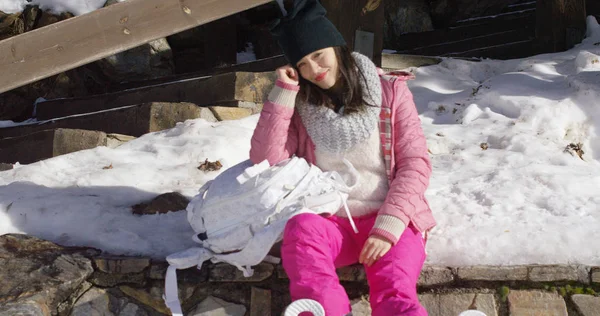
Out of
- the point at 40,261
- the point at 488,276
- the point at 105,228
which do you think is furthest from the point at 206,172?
the point at 488,276

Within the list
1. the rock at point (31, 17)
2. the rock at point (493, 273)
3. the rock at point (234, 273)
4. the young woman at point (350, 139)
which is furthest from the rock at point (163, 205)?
the rock at point (31, 17)

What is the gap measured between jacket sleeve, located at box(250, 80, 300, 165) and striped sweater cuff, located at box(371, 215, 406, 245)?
1.65 feet

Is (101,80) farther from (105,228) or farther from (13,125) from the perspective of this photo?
(105,228)

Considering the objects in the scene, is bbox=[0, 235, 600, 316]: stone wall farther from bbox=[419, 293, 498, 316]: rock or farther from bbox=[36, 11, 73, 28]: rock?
bbox=[36, 11, 73, 28]: rock

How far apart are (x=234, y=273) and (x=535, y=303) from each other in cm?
119

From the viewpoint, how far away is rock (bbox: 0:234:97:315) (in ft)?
8.79

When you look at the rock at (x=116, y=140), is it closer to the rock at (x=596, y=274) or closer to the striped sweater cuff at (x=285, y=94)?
the striped sweater cuff at (x=285, y=94)

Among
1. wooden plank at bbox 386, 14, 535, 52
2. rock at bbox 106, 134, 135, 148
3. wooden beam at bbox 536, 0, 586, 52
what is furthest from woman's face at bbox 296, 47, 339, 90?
wooden plank at bbox 386, 14, 535, 52

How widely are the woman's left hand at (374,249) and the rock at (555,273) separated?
659mm

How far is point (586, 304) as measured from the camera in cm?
271

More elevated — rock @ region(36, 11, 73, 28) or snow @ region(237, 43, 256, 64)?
rock @ region(36, 11, 73, 28)

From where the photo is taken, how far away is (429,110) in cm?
473

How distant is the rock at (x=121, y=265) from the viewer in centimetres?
285

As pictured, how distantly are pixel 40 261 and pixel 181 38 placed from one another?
3.81 m
